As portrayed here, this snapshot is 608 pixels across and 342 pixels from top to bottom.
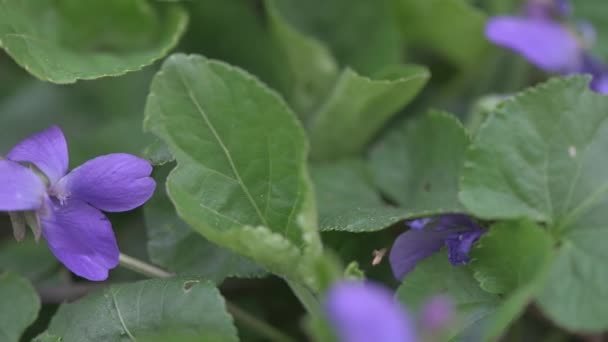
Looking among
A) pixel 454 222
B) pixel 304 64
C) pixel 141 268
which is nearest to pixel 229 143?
pixel 141 268

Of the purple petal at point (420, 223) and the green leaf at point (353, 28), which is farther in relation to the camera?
the green leaf at point (353, 28)

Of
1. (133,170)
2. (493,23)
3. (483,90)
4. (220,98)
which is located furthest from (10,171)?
(483,90)

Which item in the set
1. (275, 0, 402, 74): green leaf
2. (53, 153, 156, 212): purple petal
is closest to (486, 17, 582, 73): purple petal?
(275, 0, 402, 74): green leaf

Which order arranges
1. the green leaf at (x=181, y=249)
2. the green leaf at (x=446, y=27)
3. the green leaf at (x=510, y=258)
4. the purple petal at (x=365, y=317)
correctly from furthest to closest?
1. the green leaf at (x=446, y=27)
2. the green leaf at (x=181, y=249)
3. the green leaf at (x=510, y=258)
4. the purple petal at (x=365, y=317)

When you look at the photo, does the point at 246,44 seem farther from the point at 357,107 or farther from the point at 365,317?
the point at 365,317

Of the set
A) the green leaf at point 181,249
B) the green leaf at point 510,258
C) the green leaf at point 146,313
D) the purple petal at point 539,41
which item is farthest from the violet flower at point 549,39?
the green leaf at point 146,313

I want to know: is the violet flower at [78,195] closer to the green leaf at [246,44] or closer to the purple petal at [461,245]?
the purple petal at [461,245]

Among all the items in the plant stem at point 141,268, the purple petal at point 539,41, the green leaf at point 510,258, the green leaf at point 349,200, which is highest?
the purple petal at point 539,41
